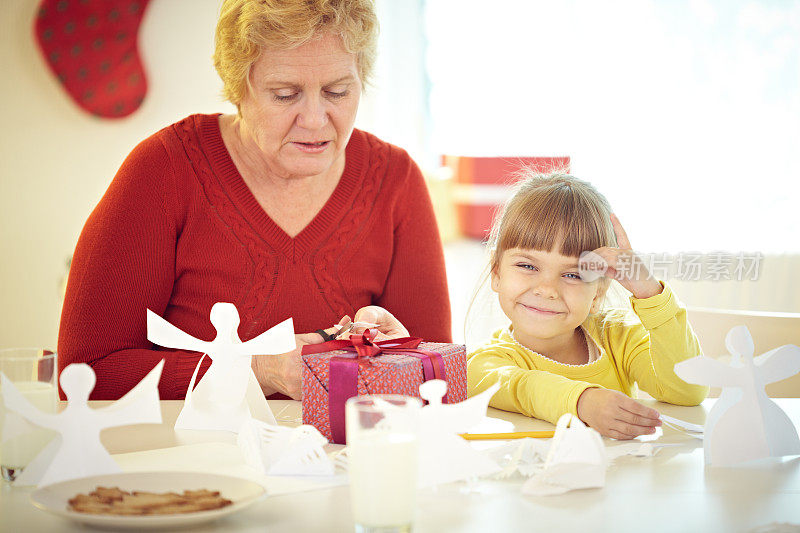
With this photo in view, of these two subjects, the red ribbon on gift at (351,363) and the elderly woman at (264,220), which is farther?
the elderly woman at (264,220)

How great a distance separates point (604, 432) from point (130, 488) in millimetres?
620

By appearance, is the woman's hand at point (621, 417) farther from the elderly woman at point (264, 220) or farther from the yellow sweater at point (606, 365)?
the elderly woman at point (264, 220)

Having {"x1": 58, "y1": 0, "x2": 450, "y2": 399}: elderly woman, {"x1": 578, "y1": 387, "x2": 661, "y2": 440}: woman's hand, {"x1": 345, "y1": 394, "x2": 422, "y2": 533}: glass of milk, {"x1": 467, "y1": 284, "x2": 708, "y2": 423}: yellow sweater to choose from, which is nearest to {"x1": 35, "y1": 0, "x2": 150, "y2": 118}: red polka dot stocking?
{"x1": 58, "y1": 0, "x2": 450, "y2": 399}: elderly woman

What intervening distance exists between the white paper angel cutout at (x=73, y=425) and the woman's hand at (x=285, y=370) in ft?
1.24

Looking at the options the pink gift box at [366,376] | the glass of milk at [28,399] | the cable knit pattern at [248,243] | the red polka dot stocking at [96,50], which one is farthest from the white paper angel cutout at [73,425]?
the red polka dot stocking at [96,50]

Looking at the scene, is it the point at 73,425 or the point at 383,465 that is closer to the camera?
the point at 383,465

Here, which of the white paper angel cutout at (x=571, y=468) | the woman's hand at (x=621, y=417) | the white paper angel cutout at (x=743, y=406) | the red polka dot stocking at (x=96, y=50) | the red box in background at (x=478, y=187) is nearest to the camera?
the white paper angel cutout at (x=571, y=468)

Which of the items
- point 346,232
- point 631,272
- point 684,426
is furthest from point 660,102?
point 684,426

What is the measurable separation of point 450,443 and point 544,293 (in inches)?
23.9

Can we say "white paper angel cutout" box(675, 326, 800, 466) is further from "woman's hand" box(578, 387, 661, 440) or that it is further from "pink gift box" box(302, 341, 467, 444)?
"pink gift box" box(302, 341, 467, 444)

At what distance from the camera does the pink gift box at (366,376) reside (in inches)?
42.1

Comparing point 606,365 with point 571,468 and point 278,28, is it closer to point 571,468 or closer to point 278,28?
point 571,468

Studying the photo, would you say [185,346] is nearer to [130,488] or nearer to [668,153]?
[130,488]

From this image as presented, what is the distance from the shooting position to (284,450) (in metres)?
0.98
